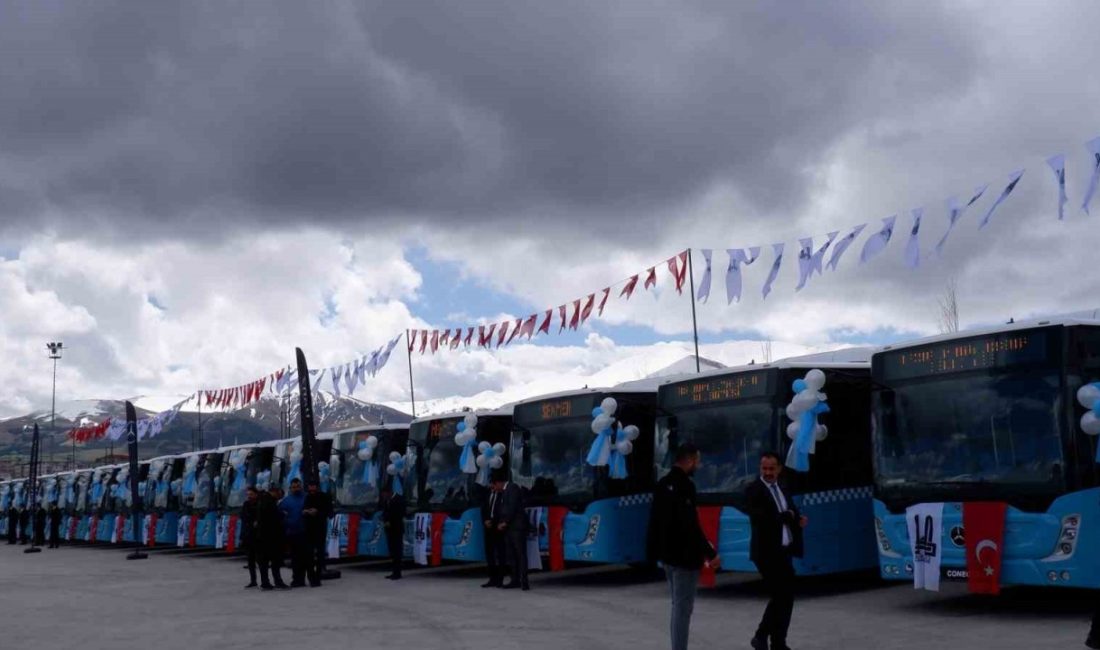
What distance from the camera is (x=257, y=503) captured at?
19.0 metres

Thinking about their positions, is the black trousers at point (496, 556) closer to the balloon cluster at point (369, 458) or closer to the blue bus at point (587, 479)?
the blue bus at point (587, 479)

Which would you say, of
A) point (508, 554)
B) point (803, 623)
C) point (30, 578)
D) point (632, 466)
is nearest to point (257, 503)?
point (508, 554)

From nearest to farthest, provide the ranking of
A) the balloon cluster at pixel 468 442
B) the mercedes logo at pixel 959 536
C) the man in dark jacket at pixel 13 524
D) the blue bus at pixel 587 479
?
the mercedes logo at pixel 959 536 < the blue bus at pixel 587 479 < the balloon cluster at pixel 468 442 < the man in dark jacket at pixel 13 524

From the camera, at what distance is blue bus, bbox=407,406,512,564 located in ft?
63.0

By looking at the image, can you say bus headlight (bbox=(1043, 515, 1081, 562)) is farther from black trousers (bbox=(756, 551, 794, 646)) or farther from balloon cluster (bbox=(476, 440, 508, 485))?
balloon cluster (bbox=(476, 440, 508, 485))

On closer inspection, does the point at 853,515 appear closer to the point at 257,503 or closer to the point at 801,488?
the point at 801,488

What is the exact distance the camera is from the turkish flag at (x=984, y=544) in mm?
11062

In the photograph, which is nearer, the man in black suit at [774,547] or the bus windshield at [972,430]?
the man in black suit at [774,547]

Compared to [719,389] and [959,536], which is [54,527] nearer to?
[719,389]

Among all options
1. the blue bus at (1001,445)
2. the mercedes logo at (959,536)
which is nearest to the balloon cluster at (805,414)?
the blue bus at (1001,445)

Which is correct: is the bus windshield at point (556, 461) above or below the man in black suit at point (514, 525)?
above

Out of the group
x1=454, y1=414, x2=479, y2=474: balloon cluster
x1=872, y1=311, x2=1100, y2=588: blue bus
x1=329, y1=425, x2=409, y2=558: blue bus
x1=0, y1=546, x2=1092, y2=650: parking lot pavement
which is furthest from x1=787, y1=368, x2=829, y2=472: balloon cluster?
x1=329, y1=425, x2=409, y2=558: blue bus

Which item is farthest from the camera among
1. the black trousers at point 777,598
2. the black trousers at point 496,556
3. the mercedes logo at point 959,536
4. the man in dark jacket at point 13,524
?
the man in dark jacket at point 13,524

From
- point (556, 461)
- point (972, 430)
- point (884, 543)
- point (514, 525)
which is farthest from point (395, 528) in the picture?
point (972, 430)
